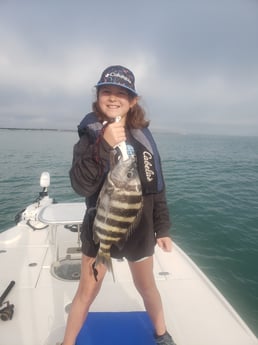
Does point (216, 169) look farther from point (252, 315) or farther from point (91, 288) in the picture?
point (91, 288)

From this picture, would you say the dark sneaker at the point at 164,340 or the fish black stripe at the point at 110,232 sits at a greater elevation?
the fish black stripe at the point at 110,232

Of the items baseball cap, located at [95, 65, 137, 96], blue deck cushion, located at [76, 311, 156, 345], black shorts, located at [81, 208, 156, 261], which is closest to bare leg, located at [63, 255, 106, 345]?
black shorts, located at [81, 208, 156, 261]

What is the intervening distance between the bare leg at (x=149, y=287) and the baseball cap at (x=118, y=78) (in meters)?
1.68

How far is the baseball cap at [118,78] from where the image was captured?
226 centimetres

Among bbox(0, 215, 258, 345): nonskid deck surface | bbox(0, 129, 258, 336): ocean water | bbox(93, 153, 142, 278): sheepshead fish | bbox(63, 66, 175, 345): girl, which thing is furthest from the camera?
bbox(0, 129, 258, 336): ocean water

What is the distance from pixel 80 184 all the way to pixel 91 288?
112 cm

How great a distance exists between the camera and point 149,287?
2.66m

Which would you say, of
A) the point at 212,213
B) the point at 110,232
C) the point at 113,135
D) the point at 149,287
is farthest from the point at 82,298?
the point at 212,213

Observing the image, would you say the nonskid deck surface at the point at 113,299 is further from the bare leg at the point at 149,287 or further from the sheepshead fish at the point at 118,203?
the sheepshead fish at the point at 118,203

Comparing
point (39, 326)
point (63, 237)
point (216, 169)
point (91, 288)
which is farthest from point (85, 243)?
point (216, 169)

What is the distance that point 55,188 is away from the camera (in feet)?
51.7

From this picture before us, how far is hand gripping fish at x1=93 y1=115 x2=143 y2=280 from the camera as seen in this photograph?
1.84 meters

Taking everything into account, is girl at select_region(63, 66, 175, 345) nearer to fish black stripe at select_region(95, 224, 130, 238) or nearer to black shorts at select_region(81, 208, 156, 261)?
black shorts at select_region(81, 208, 156, 261)

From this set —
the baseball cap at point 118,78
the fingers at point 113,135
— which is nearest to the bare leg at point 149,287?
the fingers at point 113,135
